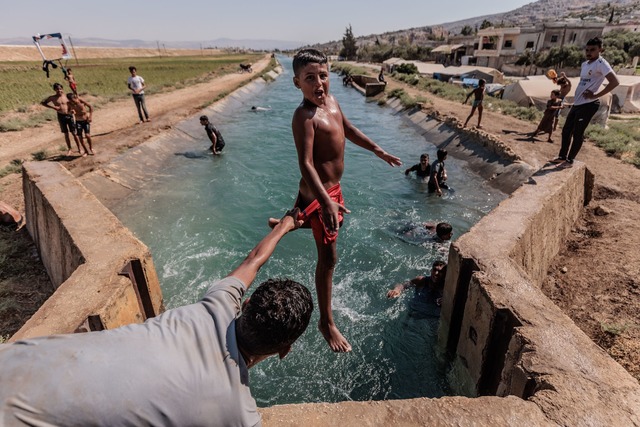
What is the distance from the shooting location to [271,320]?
1.65 metres

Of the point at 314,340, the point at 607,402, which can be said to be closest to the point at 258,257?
the point at 607,402

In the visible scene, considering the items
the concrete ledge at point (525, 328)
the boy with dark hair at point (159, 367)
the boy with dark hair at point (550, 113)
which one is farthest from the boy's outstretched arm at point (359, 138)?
the boy with dark hair at point (550, 113)

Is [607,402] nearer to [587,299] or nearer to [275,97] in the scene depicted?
[587,299]

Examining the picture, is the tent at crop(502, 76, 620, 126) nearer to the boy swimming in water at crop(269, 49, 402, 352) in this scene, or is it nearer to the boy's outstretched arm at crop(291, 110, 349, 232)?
the boy swimming in water at crop(269, 49, 402, 352)

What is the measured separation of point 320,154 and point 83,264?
272 centimetres

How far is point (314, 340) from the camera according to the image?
4910 millimetres

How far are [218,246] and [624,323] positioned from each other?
6.26 m

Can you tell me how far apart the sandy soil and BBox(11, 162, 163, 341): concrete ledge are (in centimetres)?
256

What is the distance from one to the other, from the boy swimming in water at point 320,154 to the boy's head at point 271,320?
109 cm

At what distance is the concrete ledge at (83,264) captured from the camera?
3031 mm

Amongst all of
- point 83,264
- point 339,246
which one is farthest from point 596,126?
point 83,264

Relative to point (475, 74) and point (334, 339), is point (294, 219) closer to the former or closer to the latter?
point (334, 339)

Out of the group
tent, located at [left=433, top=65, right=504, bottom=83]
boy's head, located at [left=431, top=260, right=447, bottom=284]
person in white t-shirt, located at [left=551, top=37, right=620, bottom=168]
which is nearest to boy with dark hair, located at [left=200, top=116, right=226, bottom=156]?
boy's head, located at [left=431, top=260, right=447, bottom=284]

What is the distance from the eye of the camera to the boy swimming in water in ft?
9.25
